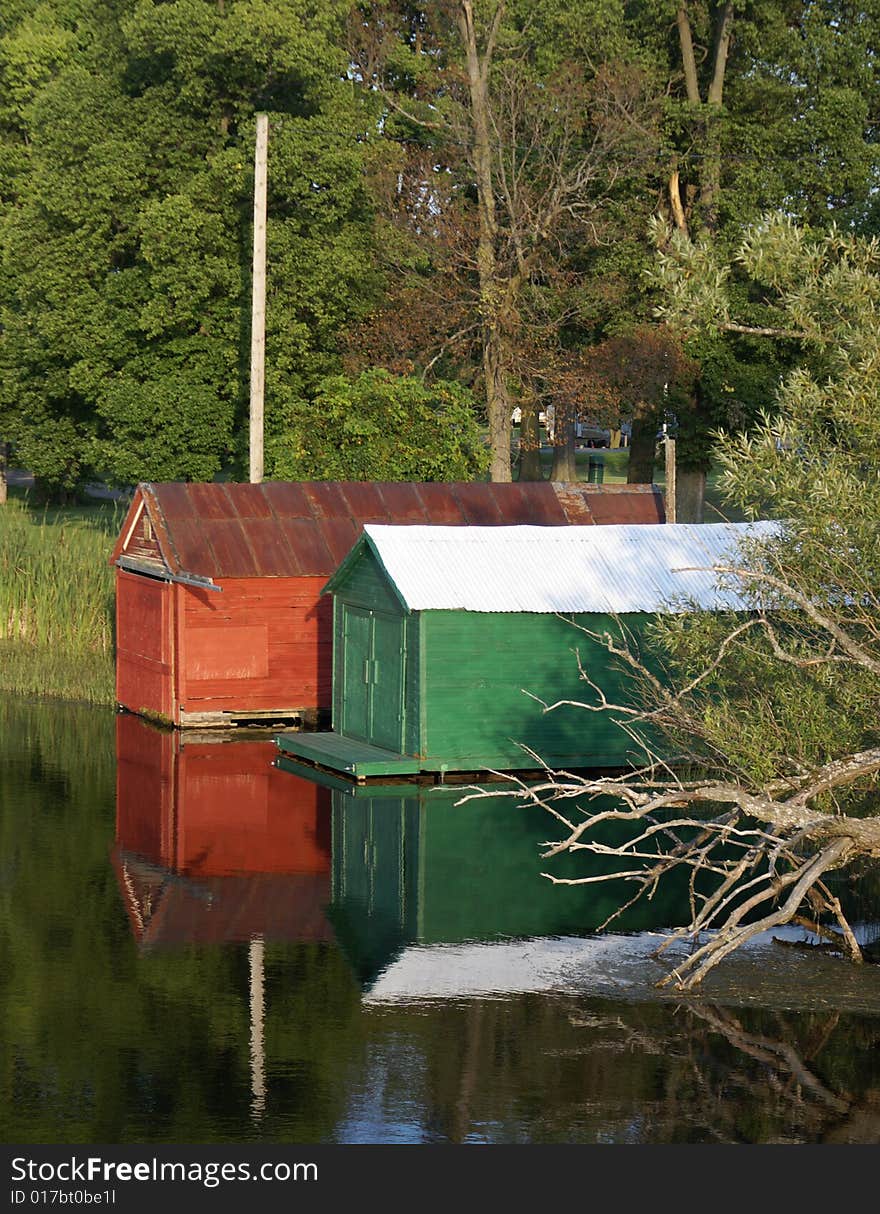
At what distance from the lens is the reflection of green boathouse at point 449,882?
16250 millimetres

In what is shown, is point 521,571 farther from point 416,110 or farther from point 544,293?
point 416,110

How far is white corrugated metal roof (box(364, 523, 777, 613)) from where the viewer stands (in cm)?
2336

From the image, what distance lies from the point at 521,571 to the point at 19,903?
9092 millimetres

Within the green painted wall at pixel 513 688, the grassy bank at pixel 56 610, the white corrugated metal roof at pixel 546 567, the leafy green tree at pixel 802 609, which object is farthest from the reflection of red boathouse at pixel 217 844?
the grassy bank at pixel 56 610

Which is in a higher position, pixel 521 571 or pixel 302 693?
pixel 521 571

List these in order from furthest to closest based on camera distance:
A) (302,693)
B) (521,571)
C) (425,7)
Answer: (425,7) → (302,693) → (521,571)

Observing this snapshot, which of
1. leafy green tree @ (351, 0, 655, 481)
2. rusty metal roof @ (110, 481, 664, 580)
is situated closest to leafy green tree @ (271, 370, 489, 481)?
rusty metal roof @ (110, 481, 664, 580)

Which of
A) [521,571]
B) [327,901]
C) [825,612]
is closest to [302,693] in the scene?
[521,571]

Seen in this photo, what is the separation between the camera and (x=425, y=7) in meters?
54.6

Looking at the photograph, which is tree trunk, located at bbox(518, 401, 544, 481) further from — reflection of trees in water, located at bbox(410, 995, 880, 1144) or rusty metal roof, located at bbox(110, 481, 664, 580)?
reflection of trees in water, located at bbox(410, 995, 880, 1144)

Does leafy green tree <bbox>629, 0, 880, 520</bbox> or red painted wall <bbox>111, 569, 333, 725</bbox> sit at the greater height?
leafy green tree <bbox>629, 0, 880, 520</bbox>

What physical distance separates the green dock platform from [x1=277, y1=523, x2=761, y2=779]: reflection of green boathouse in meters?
0.03

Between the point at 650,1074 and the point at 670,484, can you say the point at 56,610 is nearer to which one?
the point at 670,484

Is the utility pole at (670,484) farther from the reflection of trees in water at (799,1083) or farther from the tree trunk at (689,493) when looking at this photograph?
the reflection of trees in water at (799,1083)
